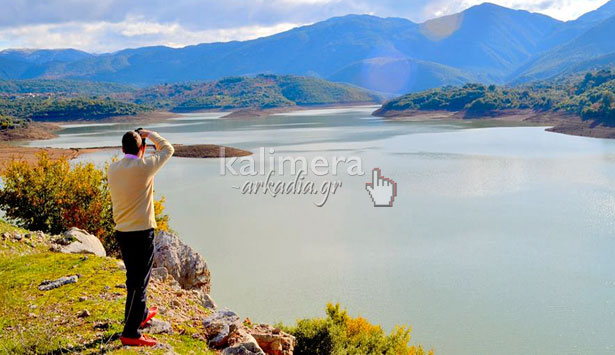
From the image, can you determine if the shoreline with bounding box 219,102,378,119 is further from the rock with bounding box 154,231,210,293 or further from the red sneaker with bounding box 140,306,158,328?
the red sneaker with bounding box 140,306,158,328

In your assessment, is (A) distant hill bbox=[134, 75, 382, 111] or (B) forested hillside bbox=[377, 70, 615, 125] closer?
(B) forested hillside bbox=[377, 70, 615, 125]

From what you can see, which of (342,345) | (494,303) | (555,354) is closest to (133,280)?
(342,345)

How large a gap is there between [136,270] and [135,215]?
16.9 inches

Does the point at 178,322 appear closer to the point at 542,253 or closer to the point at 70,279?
the point at 70,279

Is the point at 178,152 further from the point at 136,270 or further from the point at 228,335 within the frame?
the point at 136,270

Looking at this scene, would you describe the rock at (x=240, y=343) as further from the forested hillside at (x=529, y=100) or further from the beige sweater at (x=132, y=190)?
the forested hillside at (x=529, y=100)

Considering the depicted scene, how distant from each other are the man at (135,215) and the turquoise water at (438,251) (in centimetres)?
595

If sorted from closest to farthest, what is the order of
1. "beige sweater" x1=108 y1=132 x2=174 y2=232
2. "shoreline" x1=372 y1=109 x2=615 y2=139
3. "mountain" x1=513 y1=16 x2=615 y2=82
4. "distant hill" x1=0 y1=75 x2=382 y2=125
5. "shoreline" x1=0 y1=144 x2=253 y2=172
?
"beige sweater" x1=108 y1=132 x2=174 y2=232 < "shoreline" x1=0 y1=144 x2=253 y2=172 < "shoreline" x1=372 y1=109 x2=615 y2=139 < "distant hill" x1=0 y1=75 x2=382 y2=125 < "mountain" x1=513 y1=16 x2=615 y2=82

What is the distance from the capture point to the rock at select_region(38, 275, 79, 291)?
476 centimetres

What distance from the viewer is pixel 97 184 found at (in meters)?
11.9

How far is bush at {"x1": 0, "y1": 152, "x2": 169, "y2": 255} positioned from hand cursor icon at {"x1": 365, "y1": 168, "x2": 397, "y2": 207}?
32.8ft

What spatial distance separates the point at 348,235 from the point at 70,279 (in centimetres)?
1046

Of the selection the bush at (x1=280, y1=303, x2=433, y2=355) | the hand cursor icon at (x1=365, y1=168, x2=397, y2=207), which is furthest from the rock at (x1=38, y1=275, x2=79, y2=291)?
the hand cursor icon at (x1=365, y1=168, x2=397, y2=207)

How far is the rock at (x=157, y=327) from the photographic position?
3941 mm
